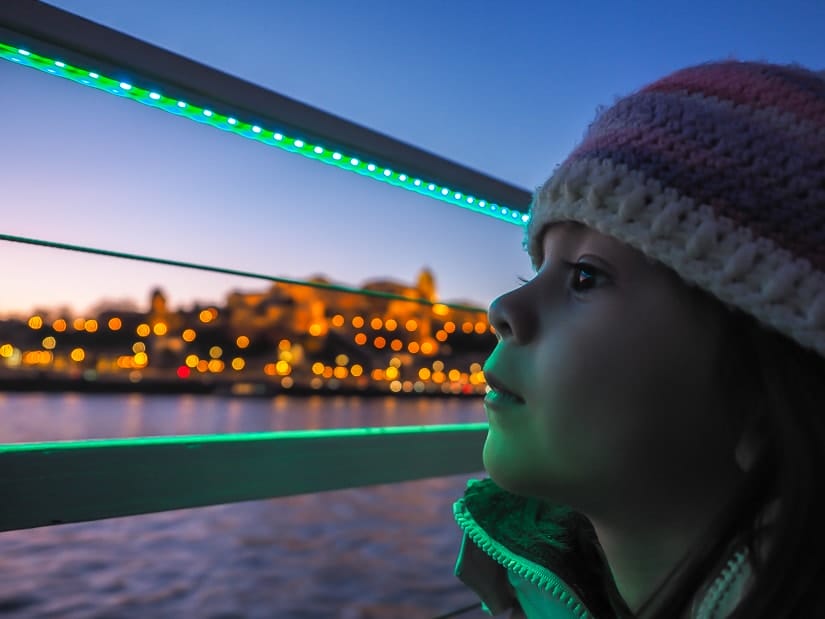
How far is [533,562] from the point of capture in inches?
28.8

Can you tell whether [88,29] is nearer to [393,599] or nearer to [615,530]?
[615,530]

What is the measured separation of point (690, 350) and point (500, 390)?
0.55 ft

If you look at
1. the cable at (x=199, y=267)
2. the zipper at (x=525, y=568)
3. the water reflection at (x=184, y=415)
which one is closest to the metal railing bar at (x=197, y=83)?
the cable at (x=199, y=267)

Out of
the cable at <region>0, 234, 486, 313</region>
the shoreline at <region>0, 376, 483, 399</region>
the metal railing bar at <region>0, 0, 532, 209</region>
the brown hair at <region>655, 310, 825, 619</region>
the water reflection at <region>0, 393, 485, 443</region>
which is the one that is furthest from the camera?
the shoreline at <region>0, 376, 483, 399</region>

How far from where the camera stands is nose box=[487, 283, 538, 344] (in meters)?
0.60

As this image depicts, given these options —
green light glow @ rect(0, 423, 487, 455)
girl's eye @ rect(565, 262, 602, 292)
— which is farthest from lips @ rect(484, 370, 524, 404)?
green light glow @ rect(0, 423, 487, 455)

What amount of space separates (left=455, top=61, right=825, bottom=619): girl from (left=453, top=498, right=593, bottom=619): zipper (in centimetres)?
8

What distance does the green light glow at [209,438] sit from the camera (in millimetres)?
792

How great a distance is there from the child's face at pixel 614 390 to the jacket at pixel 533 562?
11cm

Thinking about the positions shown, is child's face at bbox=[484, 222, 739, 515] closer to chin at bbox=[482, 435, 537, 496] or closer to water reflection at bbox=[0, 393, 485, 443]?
chin at bbox=[482, 435, 537, 496]

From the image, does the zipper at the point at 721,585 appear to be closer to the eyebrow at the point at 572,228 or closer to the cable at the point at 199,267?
the eyebrow at the point at 572,228

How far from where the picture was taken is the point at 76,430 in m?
12.3

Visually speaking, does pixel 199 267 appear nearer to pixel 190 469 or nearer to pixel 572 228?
pixel 190 469

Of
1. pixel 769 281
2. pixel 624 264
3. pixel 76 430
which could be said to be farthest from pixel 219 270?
pixel 76 430
